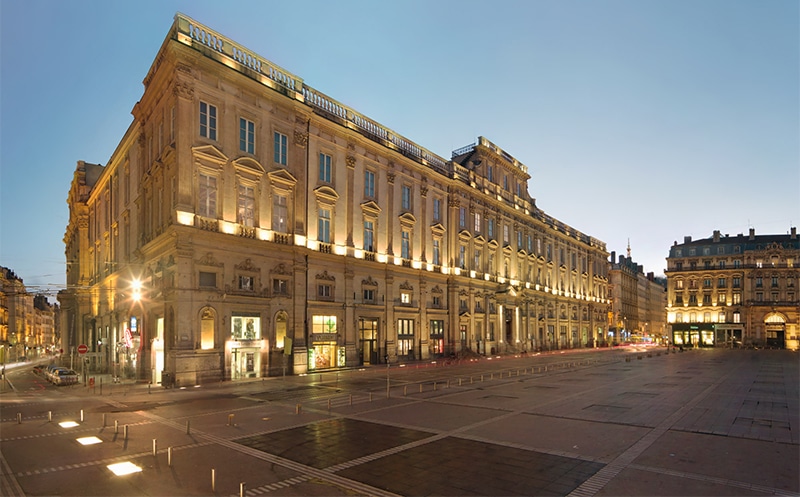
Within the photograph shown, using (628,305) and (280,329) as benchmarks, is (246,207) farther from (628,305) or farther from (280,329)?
(628,305)

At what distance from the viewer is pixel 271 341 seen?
131 feet

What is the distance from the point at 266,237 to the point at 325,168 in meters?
10.0

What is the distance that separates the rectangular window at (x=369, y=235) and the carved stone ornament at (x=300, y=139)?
10.8m

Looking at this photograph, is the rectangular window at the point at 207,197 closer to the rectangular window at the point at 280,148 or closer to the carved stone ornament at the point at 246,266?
the carved stone ornament at the point at 246,266

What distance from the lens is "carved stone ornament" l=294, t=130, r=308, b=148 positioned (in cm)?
4356

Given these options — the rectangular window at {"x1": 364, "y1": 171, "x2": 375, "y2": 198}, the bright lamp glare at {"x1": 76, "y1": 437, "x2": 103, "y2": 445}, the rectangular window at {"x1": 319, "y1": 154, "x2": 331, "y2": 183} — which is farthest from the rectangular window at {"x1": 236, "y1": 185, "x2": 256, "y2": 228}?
the bright lamp glare at {"x1": 76, "y1": 437, "x2": 103, "y2": 445}

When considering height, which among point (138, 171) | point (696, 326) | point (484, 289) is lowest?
point (696, 326)

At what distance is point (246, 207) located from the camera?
130ft

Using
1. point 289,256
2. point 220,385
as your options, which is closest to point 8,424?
point 220,385

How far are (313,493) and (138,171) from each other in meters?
43.6

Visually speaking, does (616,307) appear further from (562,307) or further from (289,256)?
(289,256)

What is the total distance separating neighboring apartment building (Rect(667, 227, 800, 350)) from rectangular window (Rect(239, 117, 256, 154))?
382 feet

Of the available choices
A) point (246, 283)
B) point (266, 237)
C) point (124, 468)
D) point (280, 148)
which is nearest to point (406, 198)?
point (280, 148)

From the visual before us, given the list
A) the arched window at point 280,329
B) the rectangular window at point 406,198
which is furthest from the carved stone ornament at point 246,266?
the rectangular window at point 406,198
